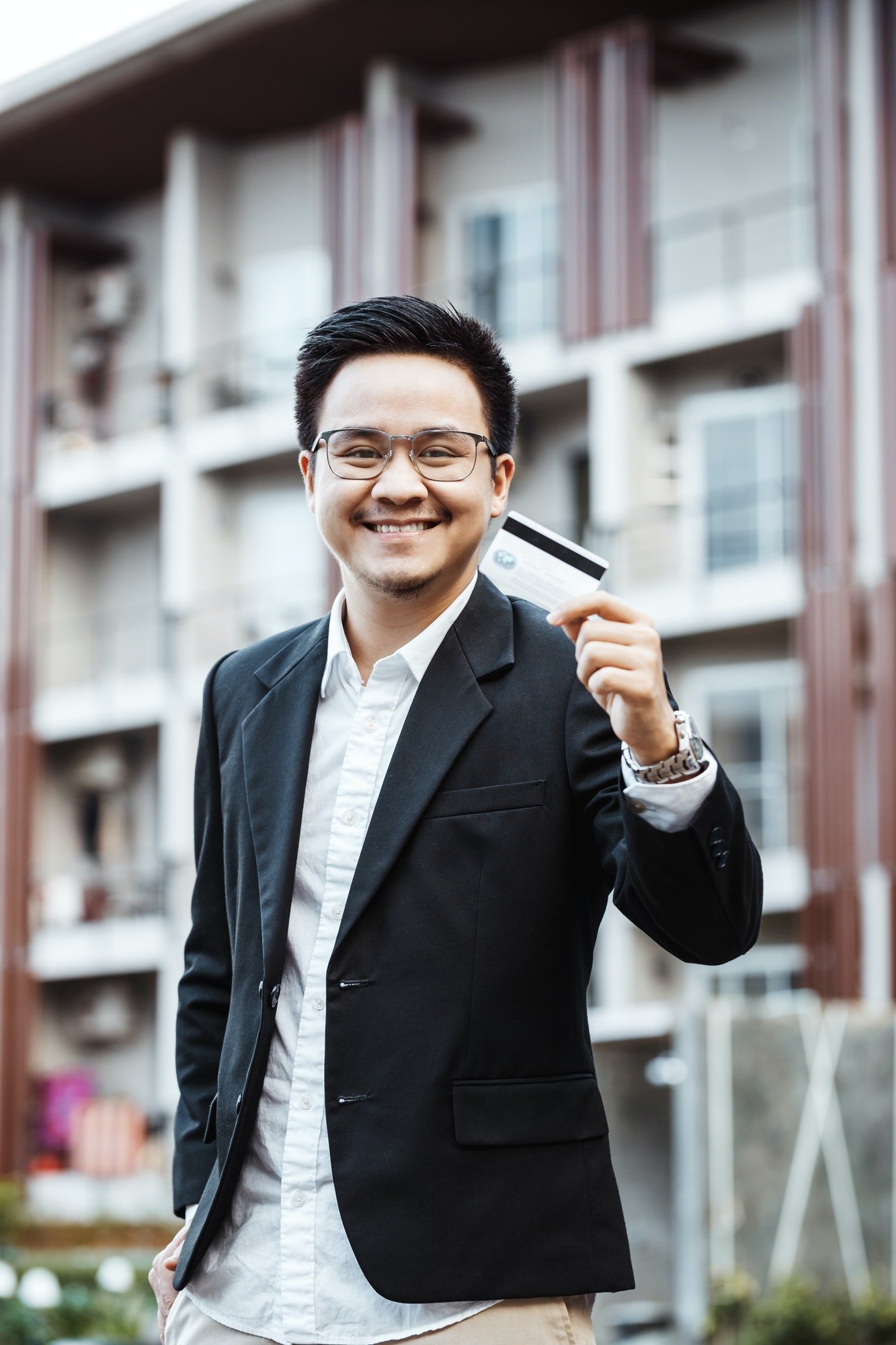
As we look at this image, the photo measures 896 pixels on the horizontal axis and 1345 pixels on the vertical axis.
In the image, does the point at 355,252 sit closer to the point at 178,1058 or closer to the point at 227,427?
the point at 227,427

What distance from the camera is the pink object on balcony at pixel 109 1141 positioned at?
18.6 metres

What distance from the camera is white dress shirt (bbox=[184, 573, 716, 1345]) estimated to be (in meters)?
2.12

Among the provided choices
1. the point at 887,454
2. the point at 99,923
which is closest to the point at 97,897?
the point at 99,923

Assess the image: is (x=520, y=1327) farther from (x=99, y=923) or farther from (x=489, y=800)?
(x=99, y=923)

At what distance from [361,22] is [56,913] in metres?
9.74

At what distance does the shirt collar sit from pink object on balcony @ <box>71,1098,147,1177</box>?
55.9 ft

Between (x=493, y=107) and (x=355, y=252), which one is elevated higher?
(x=493, y=107)

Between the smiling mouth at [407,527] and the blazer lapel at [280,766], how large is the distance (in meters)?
0.26

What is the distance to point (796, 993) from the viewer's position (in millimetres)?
14969

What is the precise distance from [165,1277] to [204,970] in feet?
1.31

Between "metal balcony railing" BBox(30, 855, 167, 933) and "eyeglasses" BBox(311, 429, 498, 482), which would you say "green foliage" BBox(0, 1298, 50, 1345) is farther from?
"eyeglasses" BBox(311, 429, 498, 482)

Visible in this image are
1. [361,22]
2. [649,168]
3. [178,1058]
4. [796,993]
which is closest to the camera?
[178,1058]

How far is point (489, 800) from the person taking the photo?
2.20 meters

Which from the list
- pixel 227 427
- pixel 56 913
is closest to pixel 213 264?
pixel 227 427
